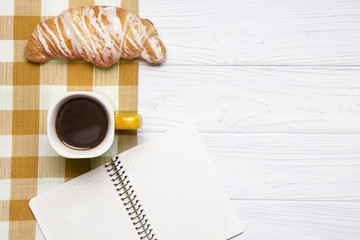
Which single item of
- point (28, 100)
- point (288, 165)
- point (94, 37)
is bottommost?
point (288, 165)

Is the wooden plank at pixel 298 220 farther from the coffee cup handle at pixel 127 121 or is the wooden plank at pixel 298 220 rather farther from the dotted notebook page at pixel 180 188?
the coffee cup handle at pixel 127 121

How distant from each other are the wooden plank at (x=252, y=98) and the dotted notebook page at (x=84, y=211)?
0.14 m

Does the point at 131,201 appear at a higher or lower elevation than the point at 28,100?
lower

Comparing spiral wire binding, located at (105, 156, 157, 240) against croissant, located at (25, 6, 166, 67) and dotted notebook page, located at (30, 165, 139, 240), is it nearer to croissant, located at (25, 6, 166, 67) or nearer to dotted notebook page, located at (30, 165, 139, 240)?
dotted notebook page, located at (30, 165, 139, 240)

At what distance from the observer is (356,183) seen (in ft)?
2.26

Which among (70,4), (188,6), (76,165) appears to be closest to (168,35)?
(188,6)

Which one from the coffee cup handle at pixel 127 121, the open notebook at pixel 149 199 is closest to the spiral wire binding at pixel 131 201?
the open notebook at pixel 149 199

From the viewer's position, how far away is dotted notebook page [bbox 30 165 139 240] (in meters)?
0.66

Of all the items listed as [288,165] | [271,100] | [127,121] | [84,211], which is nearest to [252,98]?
[271,100]

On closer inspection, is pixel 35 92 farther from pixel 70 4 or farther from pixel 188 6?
pixel 188 6

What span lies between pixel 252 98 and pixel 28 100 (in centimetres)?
43

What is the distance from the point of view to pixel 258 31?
68cm

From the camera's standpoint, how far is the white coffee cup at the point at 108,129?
1.92ft

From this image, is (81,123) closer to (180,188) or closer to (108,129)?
(108,129)
